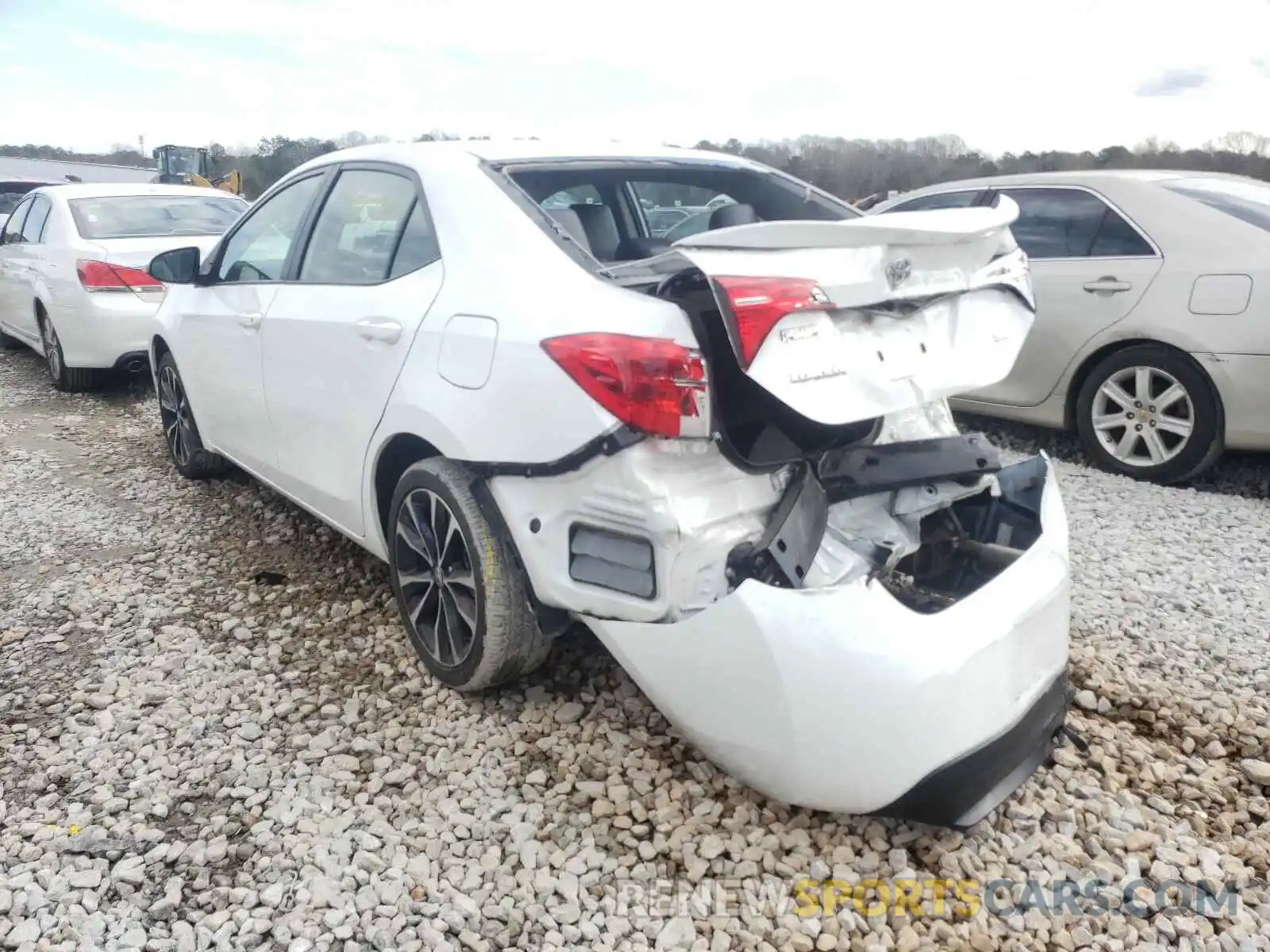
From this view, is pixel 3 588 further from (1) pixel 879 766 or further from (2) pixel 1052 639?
(2) pixel 1052 639

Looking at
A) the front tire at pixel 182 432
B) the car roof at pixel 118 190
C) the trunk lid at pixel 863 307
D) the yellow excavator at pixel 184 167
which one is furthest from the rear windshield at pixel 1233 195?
the yellow excavator at pixel 184 167

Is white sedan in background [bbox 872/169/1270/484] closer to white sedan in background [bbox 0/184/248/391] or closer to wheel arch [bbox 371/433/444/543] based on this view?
wheel arch [bbox 371/433/444/543]

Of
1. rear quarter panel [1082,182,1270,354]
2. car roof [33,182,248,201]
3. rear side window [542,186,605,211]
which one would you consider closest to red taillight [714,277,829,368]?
rear side window [542,186,605,211]

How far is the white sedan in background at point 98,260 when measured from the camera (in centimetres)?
670

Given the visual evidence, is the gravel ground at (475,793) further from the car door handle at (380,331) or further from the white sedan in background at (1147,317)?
the car door handle at (380,331)

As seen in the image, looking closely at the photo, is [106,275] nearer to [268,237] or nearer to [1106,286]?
[268,237]

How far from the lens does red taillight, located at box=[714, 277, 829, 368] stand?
2.01 meters

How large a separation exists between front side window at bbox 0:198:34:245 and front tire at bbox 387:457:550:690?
280 inches

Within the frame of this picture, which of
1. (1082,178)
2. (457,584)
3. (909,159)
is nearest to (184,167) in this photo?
(909,159)

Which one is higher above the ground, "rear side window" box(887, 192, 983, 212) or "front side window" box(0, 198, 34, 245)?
"rear side window" box(887, 192, 983, 212)

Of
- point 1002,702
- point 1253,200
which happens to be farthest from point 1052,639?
point 1253,200

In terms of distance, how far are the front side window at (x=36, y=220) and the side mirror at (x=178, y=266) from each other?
13.4 ft

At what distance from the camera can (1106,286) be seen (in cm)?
492

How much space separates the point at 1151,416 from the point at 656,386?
3669mm
